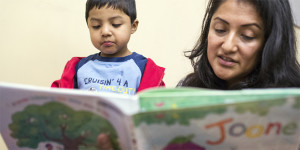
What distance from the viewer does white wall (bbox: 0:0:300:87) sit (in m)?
1.18

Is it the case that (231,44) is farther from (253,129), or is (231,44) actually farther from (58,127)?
(58,127)

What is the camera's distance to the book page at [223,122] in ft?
1.60

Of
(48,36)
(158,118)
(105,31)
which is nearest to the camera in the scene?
(158,118)

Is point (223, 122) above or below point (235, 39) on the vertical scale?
below

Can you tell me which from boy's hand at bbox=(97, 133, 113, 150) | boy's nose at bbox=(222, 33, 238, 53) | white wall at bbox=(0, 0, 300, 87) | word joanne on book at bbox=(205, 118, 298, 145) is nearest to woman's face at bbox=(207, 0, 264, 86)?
boy's nose at bbox=(222, 33, 238, 53)

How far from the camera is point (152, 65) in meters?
1.17

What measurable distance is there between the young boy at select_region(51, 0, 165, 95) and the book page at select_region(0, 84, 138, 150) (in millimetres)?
472

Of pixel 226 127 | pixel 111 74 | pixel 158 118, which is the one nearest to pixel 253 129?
pixel 226 127

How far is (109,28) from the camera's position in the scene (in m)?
1.10

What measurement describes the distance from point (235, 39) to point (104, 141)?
1.42ft

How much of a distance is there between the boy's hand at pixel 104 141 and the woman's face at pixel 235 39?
40cm

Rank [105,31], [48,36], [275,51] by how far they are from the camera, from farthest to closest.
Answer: [48,36], [105,31], [275,51]

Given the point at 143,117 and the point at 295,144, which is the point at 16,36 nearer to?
the point at 143,117

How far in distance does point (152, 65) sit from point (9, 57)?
1.86ft
